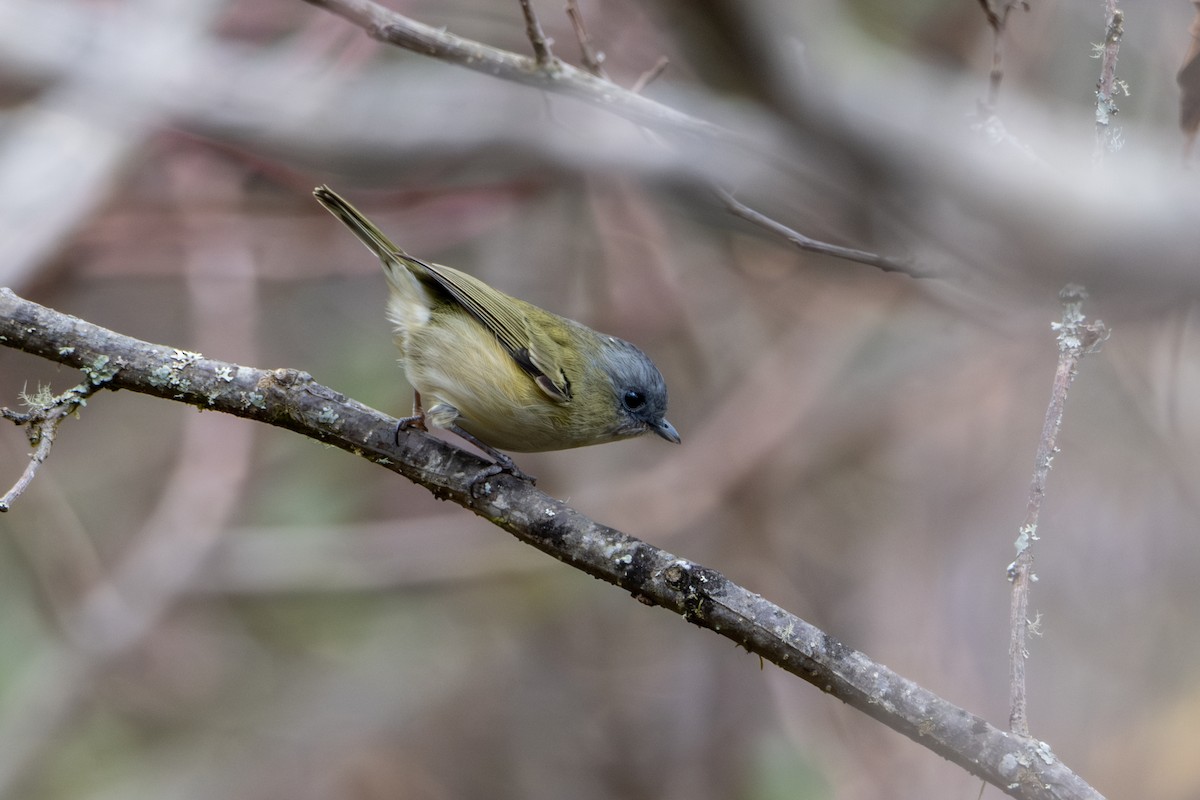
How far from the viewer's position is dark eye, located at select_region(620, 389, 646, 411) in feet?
13.0

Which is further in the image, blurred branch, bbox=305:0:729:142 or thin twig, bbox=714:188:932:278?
blurred branch, bbox=305:0:729:142

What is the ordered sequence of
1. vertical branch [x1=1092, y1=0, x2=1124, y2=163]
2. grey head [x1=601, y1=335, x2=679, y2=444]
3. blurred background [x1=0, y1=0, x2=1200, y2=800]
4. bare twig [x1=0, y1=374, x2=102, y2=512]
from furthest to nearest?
blurred background [x1=0, y1=0, x2=1200, y2=800], grey head [x1=601, y1=335, x2=679, y2=444], vertical branch [x1=1092, y1=0, x2=1124, y2=163], bare twig [x1=0, y1=374, x2=102, y2=512]

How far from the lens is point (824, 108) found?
4016 mm

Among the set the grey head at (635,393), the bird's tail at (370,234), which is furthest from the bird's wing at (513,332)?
the grey head at (635,393)

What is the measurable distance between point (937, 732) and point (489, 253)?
5856 millimetres

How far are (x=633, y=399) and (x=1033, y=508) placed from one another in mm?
2003

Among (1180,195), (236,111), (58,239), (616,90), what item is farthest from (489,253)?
(1180,195)

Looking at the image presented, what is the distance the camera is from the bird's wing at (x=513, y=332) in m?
3.71

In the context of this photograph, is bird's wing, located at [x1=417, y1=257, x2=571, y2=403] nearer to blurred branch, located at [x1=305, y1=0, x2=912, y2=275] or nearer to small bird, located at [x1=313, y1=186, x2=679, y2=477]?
small bird, located at [x1=313, y1=186, x2=679, y2=477]

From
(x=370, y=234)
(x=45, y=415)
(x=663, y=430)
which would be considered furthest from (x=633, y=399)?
(x=45, y=415)

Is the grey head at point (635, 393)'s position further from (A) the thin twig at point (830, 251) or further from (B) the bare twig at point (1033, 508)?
(B) the bare twig at point (1033, 508)

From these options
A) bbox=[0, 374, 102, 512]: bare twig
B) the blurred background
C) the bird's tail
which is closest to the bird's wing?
the bird's tail

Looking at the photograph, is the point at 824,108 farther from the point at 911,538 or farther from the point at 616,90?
the point at 911,538

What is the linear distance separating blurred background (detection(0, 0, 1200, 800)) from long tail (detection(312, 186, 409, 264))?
1437 mm
